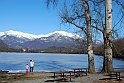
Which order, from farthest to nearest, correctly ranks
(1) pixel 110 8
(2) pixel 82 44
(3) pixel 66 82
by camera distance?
(2) pixel 82 44 → (1) pixel 110 8 → (3) pixel 66 82

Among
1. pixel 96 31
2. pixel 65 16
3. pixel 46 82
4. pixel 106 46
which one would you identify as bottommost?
pixel 46 82

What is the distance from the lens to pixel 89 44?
853 inches

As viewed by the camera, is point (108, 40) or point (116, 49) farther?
point (116, 49)

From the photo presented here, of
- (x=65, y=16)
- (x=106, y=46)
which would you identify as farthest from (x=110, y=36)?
(x=65, y=16)

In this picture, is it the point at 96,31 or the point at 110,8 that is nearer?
the point at 110,8

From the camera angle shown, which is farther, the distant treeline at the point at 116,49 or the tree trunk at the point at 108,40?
the distant treeline at the point at 116,49

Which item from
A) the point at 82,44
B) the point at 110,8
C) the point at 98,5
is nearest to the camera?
the point at 110,8

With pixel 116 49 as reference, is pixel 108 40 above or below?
above

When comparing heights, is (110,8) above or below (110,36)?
above

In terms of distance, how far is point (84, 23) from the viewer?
72.5 ft

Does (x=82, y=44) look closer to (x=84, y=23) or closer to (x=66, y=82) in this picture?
(x=84, y=23)

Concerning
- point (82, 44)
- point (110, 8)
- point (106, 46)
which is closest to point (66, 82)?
point (106, 46)

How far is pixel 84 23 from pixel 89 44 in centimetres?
208

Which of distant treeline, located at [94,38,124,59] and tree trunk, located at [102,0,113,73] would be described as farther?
distant treeline, located at [94,38,124,59]
